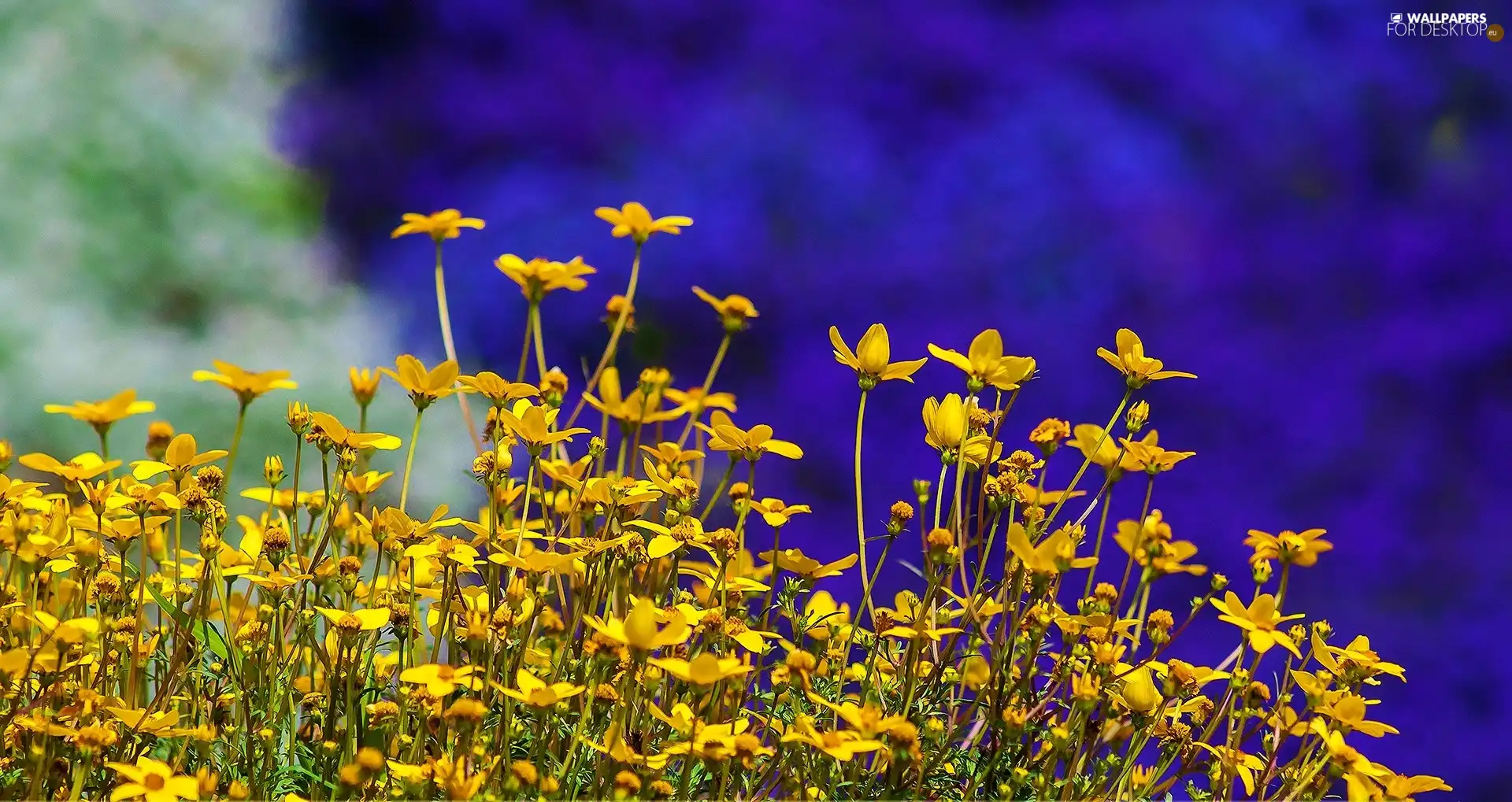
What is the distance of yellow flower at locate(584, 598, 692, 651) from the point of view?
61 cm

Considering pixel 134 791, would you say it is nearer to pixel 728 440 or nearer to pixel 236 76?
pixel 728 440

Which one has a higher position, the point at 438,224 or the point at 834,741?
the point at 438,224

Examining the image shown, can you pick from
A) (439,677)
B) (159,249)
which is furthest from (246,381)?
(159,249)

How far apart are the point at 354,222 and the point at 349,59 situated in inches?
17.4

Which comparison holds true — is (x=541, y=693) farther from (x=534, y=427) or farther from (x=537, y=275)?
(x=537, y=275)

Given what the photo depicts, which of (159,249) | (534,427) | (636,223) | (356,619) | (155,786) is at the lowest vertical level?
(155,786)

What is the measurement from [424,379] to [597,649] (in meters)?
0.20

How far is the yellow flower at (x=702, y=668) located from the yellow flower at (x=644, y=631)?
0.01 metres

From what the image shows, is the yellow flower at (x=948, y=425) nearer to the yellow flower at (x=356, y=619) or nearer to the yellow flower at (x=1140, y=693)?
the yellow flower at (x=1140, y=693)

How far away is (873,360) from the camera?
0.78 m

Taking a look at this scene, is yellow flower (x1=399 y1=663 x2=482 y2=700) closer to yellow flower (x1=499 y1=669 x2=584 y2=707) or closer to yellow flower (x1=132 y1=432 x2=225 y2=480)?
yellow flower (x1=499 y1=669 x2=584 y2=707)

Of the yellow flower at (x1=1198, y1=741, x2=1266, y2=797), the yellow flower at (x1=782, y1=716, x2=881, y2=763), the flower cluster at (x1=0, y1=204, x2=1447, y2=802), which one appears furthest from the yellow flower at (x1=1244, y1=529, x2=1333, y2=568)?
the yellow flower at (x1=782, y1=716, x2=881, y2=763)

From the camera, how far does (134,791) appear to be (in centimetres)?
61

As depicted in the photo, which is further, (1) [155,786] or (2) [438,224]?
(2) [438,224]
